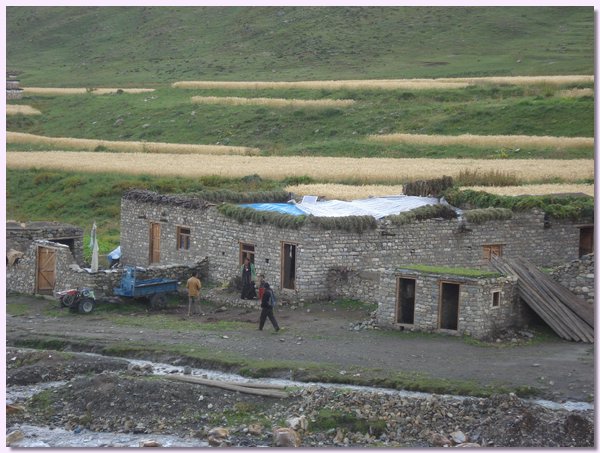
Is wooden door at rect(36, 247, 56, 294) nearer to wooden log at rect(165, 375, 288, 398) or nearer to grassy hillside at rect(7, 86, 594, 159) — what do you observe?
wooden log at rect(165, 375, 288, 398)

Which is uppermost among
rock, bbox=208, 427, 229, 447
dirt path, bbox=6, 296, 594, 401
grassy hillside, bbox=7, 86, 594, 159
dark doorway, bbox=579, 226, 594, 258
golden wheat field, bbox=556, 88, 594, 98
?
golden wheat field, bbox=556, 88, 594, 98

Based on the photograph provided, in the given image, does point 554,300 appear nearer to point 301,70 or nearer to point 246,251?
point 246,251

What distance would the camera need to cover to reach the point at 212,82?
308 feet

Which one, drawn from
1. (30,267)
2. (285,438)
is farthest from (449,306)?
(30,267)

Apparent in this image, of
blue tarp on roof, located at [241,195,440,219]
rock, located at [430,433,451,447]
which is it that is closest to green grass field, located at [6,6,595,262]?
blue tarp on roof, located at [241,195,440,219]

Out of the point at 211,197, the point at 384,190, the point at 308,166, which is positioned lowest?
the point at 211,197

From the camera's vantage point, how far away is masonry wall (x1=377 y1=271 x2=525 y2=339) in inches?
1175

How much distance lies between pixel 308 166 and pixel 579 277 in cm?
2874

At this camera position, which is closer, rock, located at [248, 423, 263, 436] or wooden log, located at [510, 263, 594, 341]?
rock, located at [248, 423, 263, 436]

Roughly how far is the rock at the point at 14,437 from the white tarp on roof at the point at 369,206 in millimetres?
14615

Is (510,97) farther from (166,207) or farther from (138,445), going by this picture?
(138,445)

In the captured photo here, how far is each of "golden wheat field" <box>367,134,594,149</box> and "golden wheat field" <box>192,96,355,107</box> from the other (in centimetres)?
1021

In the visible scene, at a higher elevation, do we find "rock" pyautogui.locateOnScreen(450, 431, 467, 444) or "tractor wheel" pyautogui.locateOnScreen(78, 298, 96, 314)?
"tractor wheel" pyautogui.locateOnScreen(78, 298, 96, 314)

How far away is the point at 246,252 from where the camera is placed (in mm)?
37000
